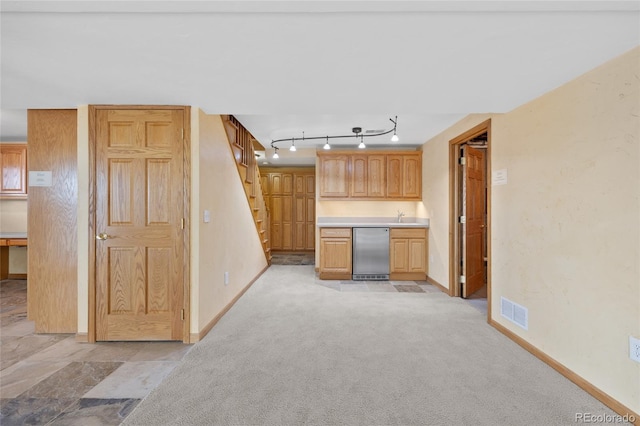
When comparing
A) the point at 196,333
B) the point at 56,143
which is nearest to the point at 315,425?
the point at 196,333

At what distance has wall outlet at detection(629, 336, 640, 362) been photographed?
61.6 inches

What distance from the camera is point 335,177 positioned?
496 cm

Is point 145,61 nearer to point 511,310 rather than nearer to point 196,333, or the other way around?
point 196,333

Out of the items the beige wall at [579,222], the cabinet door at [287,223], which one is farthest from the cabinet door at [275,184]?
the beige wall at [579,222]

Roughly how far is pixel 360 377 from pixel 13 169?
227 inches

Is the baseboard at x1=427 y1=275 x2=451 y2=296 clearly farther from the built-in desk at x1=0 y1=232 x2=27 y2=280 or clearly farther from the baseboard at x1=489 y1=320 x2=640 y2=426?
the built-in desk at x1=0 y1=232 x2=27 y2=280

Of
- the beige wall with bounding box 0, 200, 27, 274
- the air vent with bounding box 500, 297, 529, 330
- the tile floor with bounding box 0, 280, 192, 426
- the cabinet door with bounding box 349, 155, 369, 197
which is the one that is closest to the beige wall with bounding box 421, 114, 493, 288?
the cabinet door with bounding box 349, 155, 369, 197

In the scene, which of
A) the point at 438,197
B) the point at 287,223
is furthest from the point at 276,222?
the point at 438,197

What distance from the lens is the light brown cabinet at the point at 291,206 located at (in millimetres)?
7418

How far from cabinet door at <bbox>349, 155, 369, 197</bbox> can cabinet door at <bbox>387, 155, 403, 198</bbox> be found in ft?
1.34

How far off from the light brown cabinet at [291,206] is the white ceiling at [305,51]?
191 inches

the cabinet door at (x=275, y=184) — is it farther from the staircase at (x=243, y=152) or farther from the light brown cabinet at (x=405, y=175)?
the light brown cabinet at (x=405, y=175)

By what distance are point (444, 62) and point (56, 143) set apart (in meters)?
3.51

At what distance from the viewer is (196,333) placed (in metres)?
2.56
